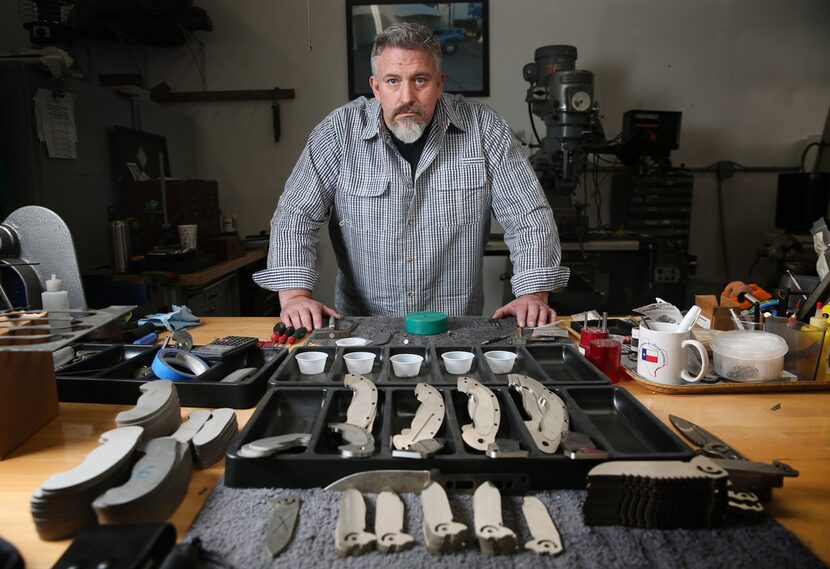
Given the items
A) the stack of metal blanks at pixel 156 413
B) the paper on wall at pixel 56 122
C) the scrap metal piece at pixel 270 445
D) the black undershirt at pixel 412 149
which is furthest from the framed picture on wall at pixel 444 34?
the scrap metal piece at pixel 270 445

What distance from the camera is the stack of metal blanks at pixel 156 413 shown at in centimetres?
80

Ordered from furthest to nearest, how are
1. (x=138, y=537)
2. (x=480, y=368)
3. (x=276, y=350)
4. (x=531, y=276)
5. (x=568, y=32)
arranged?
(x=568, y=32)
(x=531, y=276)
(x=276, y=350)
(x=480, y=368)
(x=138, y=537)

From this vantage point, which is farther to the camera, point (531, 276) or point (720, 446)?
point (531, 276)

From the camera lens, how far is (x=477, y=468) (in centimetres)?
75

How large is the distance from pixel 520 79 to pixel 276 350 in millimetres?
3043

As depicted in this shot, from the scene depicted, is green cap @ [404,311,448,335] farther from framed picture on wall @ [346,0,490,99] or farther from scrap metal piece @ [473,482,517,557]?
framed picture on wall @ [346,0,490,99]

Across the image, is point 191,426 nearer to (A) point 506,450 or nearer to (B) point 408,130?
(A) point 506,450

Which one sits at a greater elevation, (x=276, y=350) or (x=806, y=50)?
(x=806, y=50)

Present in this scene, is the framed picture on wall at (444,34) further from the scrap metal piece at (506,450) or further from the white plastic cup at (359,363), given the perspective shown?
the scrap metal piece at (506,450)

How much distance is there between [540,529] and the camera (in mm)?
661

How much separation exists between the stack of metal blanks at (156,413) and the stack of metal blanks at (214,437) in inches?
1.9

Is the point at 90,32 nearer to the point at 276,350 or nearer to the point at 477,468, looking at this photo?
the point at 276,350

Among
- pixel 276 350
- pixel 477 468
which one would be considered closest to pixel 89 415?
pixel 276 350

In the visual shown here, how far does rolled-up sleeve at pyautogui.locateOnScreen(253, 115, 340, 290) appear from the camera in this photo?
1.81 m
